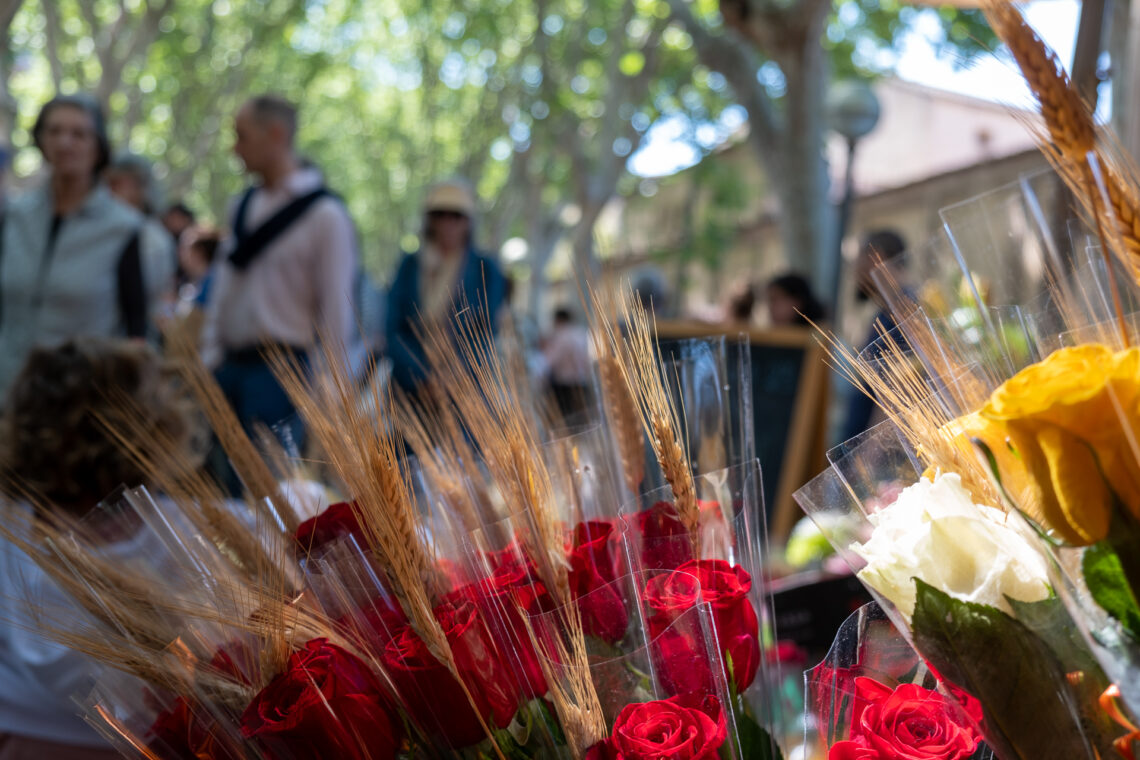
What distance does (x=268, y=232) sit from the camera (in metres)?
4.03

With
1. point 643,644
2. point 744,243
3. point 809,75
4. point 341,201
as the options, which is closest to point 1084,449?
point 643,644

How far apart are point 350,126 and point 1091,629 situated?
2938 cm

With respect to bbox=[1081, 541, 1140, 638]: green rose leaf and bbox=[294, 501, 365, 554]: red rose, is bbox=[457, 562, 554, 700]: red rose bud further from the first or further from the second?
bbox=[1081, 541, 1140, 638]: green rose leaf

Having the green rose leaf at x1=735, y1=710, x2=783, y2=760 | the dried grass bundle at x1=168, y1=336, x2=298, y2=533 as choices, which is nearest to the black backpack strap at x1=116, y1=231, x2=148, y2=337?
the dried grass bundle at x1=168, y1=336, x2=298, y2=533

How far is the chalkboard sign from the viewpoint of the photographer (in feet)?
16.6

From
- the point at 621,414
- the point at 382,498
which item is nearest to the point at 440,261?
the point at 621,414

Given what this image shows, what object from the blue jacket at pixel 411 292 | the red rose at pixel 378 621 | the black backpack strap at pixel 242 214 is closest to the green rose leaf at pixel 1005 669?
the red rose at pixel 378 621

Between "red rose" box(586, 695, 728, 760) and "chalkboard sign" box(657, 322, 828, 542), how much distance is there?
4.13 meters

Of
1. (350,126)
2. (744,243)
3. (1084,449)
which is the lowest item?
(744,243)

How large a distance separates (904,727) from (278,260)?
3573mm

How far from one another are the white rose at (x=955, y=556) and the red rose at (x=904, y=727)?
0.11m

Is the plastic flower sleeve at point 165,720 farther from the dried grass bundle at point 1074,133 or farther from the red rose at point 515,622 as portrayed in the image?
the dried grass bundle at point 1074,133

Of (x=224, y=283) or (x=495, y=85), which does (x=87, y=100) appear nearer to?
(x=224, y=283)

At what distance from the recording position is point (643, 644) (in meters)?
0.98
